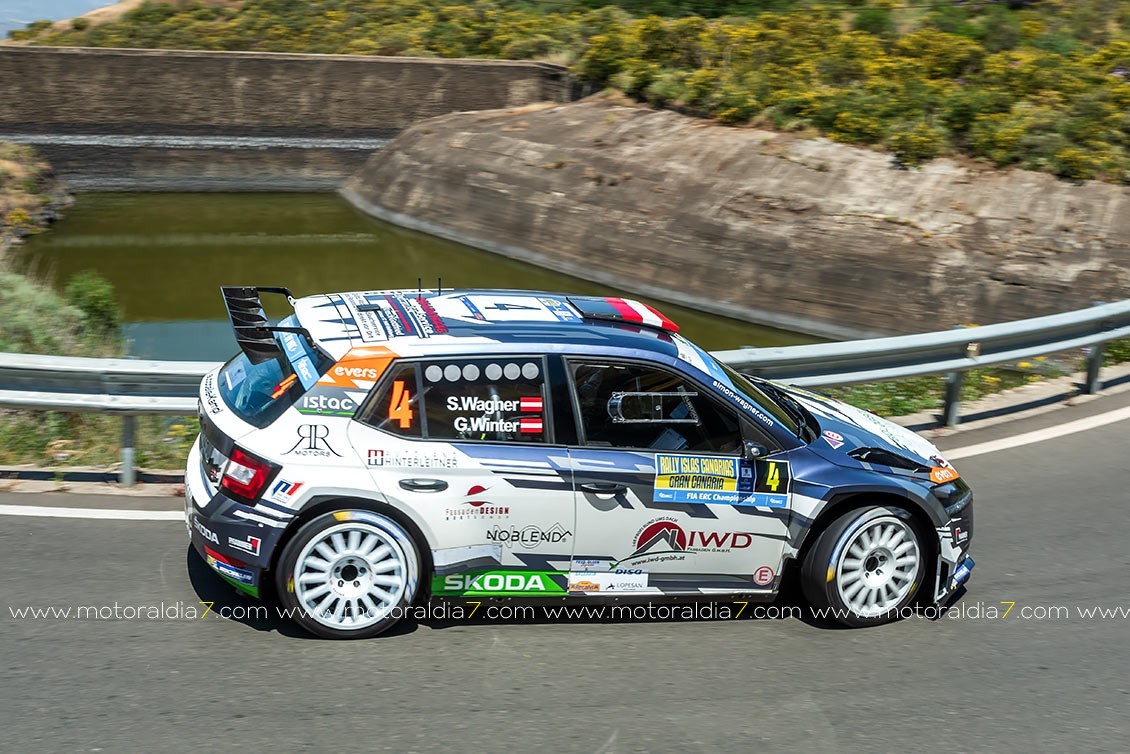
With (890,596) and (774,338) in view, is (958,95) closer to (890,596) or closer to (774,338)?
(774,338)

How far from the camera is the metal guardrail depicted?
23.8 feet

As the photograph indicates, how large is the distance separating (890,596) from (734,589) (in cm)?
86

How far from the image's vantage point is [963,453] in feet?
28.0

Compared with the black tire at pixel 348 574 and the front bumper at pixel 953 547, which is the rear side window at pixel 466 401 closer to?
the black tire at pixel 348 574

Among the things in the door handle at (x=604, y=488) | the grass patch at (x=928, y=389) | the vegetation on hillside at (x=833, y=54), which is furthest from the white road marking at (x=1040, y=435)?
the vegetation on hillside at (x=833, y=54)

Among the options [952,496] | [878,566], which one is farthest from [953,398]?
[878,566]

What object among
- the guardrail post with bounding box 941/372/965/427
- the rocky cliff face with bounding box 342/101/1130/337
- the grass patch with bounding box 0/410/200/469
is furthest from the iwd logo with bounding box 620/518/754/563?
the rocky cliff face with bounding box 342/101/1130/337

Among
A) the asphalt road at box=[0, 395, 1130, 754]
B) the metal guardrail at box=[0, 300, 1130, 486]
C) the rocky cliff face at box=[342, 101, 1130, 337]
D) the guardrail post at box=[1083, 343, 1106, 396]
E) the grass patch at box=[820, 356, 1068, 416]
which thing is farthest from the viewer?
the rocky cliff face at box=[342, 101, 1130, 337]

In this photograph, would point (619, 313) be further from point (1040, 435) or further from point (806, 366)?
point (1040, 435)

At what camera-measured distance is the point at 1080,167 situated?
2023 centimetres

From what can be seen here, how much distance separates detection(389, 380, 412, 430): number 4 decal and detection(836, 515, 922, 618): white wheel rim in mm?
2299

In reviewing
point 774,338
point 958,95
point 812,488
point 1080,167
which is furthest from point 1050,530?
point 958,95

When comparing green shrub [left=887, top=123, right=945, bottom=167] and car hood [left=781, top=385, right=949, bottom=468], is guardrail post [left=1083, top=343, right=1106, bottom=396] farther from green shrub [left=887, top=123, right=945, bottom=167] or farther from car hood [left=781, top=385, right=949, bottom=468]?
green shrub [left=887, top=123, right=945, bottom=167]

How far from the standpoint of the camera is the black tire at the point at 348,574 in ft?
17.2
